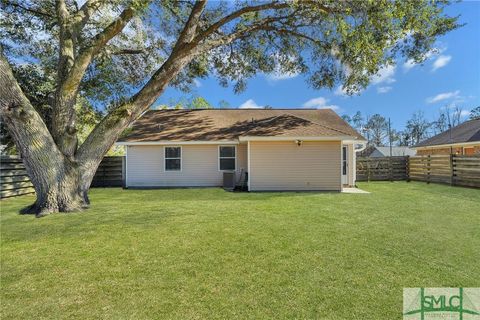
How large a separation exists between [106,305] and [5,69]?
265 inches

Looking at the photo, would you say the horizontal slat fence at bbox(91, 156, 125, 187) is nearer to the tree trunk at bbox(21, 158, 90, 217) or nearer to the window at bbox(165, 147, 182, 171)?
the window at bbox(165, 147, 182, 171)

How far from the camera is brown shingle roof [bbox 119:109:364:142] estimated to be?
12215 mm

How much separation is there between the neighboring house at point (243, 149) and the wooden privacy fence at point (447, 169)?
4.16m

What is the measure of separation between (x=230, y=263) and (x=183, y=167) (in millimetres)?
10396

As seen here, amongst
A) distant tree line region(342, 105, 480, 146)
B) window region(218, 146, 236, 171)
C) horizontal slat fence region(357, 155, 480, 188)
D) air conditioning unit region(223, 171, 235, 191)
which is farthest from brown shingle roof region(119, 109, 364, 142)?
distant tree line region(342, 105, 480, 146)

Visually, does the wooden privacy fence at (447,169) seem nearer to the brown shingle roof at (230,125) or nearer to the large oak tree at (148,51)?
the brown shingle roof at (230,125)

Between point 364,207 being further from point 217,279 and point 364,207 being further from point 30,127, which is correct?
point 30,127

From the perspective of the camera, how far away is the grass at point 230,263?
9.09ft

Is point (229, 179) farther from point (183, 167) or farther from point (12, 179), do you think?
point (12, 179)

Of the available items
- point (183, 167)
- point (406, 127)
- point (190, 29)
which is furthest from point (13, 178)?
point (406, 127)

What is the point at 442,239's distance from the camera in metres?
4.79

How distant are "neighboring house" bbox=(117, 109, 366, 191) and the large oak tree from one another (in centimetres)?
222

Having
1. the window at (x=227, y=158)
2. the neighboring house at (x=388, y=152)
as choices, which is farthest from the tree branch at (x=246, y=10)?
the neighboring house at (x=388, y=152)

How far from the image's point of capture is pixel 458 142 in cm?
1888
